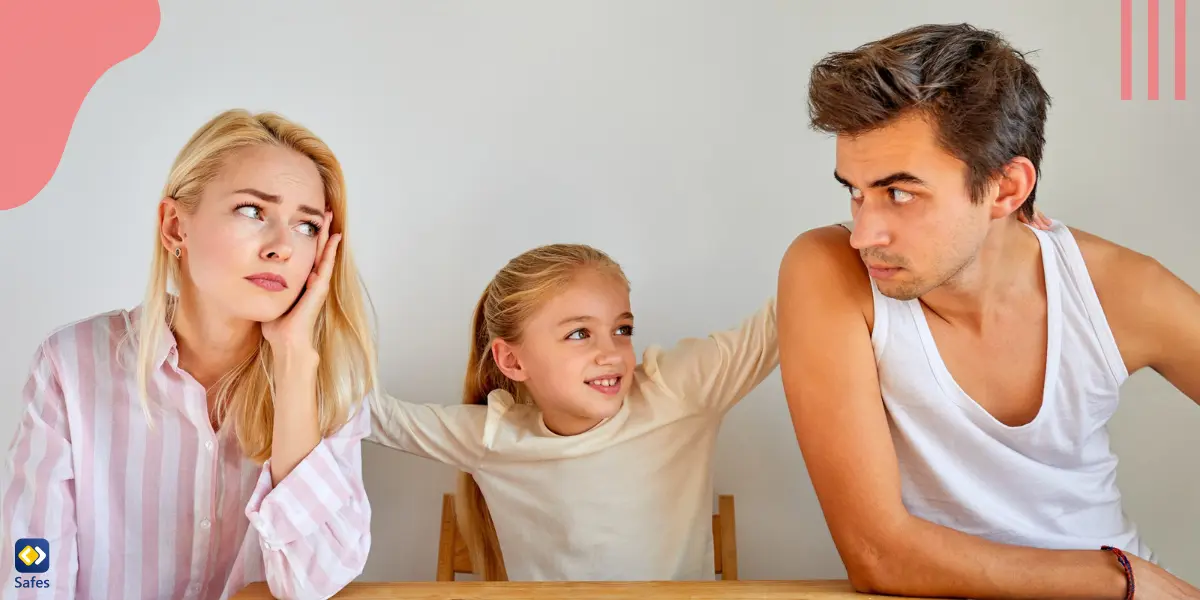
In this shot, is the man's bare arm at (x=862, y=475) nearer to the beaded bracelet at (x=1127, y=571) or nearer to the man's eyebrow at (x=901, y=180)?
the beaded bracelet at (x=1127, y=571)

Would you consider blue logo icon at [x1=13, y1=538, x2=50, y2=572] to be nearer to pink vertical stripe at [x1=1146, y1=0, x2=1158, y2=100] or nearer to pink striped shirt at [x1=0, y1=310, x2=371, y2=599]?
pink striped shirt at [x1=0, y1=310, x2=371, y2=599]

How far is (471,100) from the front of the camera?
2154 millimetres

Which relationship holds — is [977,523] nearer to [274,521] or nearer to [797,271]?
[797,271]

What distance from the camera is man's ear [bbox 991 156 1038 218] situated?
148 cm

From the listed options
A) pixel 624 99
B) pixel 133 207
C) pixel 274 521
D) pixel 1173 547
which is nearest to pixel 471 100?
pixel 624 99

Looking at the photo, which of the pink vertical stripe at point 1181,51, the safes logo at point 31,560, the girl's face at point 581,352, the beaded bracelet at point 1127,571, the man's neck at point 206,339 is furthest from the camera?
the pink vertical stripe at point 1181,51

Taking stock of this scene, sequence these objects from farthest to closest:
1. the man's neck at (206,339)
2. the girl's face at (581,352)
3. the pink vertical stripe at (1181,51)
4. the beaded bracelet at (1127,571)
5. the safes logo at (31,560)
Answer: the pink vertical stripe at (1181,51), the girl's face at (581,352), the man's neck at (206,339), the safes logo at (31,560), the beaded bracelet at (1127,571)

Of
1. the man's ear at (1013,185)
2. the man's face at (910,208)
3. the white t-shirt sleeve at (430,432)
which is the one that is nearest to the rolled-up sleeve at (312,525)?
the white t-shirt sleeve at (430,432)

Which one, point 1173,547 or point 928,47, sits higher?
point 928,47

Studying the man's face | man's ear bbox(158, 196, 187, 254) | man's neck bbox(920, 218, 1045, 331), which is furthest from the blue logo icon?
man's neck bbox(920, 218, 1045, 331)

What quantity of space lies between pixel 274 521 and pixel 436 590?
9.9 inches

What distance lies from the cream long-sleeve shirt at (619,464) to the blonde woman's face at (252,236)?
13.2 inches

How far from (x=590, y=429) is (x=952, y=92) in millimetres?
826

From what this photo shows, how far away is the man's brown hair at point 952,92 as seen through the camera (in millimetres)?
1427
